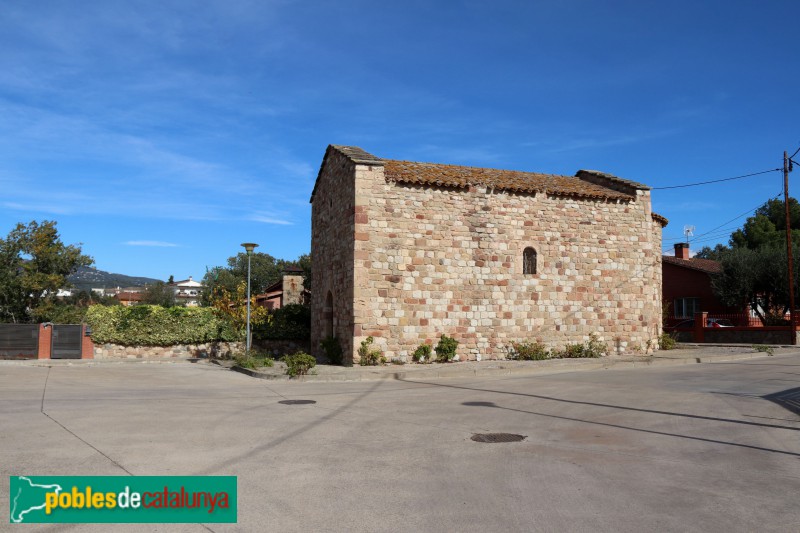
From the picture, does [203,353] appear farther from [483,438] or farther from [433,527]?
[433,527]

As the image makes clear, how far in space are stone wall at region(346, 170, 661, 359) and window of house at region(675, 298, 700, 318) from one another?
20.5 meters

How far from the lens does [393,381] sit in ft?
53.3

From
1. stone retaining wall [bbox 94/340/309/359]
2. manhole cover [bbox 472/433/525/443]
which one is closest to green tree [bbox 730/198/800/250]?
stone retaining wall [bbox 94/340/309/359]

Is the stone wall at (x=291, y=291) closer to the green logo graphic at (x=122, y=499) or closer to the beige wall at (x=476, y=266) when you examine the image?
the beige wall at (x=476, y=266)

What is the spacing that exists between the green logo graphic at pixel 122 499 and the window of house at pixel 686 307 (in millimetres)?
41825

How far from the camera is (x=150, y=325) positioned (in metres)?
27.3

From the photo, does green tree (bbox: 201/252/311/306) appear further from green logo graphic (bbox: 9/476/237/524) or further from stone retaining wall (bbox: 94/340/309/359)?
green logo graphic (bbox: 9/476/237/524)


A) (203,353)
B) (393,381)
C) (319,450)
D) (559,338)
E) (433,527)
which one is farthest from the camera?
(203,353)

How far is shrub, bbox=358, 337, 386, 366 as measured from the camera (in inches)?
747

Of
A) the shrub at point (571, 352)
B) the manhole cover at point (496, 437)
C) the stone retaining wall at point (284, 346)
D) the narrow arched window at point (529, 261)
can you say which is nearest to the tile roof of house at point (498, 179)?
the narrow arched window at point (529, 261)

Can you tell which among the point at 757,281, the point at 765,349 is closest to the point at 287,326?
the point at 765,349

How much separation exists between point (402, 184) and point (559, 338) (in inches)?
316

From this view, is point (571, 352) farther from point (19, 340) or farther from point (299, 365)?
point (19, 340)

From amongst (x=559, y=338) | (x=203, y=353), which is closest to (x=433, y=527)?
(x=559, y=338)
